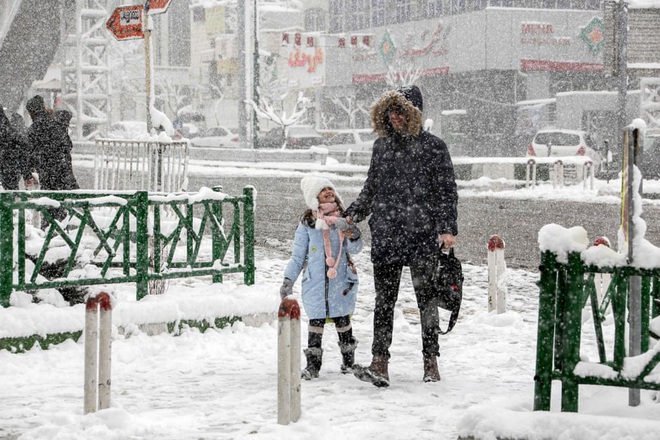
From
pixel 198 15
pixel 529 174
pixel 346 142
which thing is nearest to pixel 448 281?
pixel 529 174

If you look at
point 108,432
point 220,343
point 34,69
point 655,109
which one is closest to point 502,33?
point 655,109

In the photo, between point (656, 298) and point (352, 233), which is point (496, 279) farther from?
point (656, 298)

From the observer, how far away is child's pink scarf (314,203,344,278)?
6934 millimetres

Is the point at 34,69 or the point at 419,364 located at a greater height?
the point at 34,69

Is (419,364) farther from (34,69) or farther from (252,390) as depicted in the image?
(34,69)

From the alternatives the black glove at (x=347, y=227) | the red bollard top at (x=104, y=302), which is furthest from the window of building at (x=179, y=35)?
the red bollard top at (x=104, y=302)

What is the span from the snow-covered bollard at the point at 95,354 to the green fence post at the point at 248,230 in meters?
3.55

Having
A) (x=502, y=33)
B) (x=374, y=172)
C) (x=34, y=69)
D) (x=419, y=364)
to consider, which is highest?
(x=502, y=33)

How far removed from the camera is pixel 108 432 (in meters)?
5.48

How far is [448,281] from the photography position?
22.0 feet

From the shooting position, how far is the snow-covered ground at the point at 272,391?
497 centimetres

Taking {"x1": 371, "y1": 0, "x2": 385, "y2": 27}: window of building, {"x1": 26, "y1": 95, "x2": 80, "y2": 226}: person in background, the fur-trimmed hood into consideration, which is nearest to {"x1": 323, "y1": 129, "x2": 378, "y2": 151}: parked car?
{"x1": 371, "y1": 0, "x2": 385, "y2": 27}: window of building

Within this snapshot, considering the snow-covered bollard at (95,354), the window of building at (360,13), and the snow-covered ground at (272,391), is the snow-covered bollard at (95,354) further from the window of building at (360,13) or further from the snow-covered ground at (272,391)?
the window of building at (360,13)

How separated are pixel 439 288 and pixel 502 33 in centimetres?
3972
